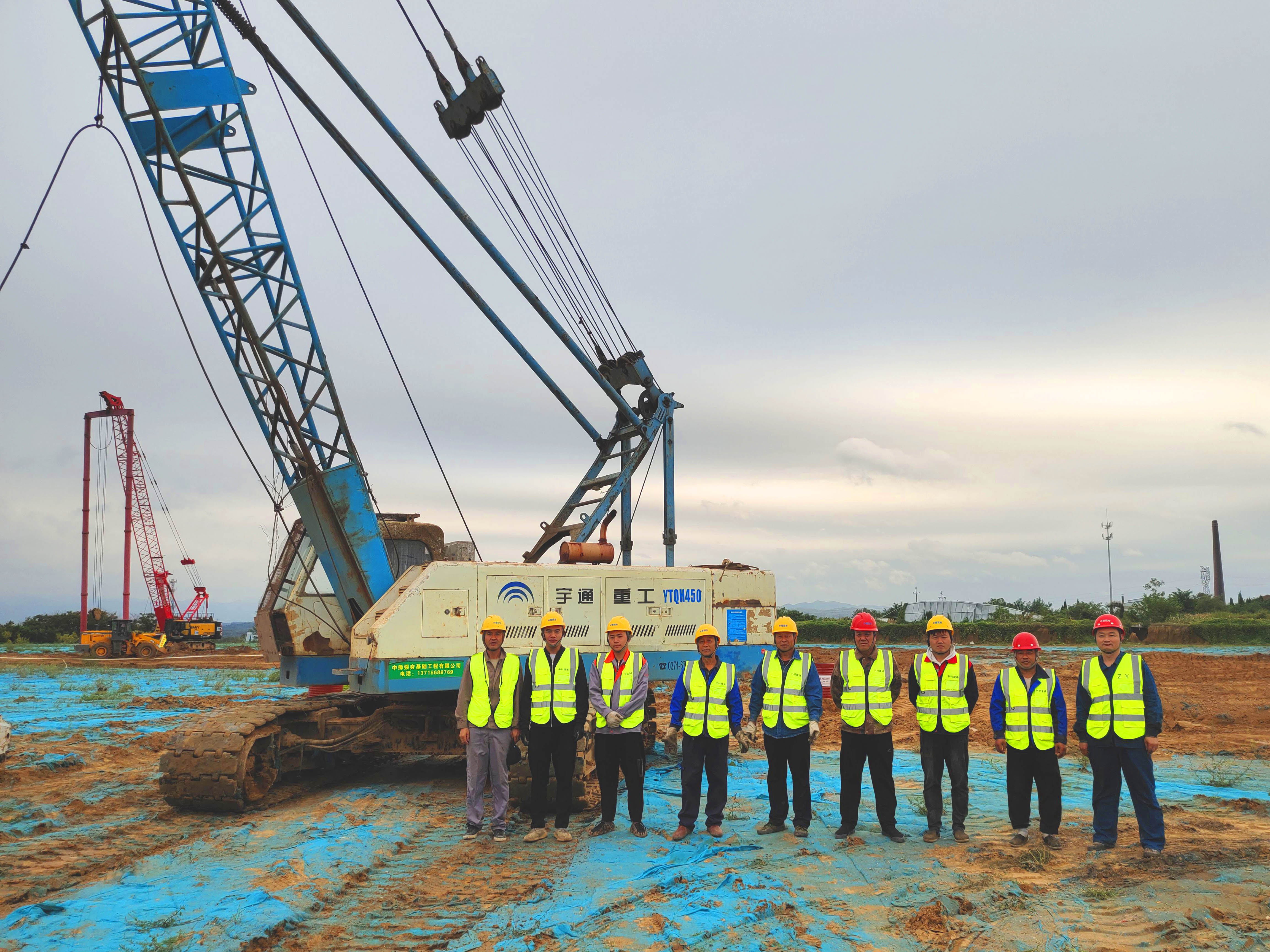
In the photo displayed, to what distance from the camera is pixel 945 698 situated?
7.75 meters

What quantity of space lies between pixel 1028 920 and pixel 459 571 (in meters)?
6.41

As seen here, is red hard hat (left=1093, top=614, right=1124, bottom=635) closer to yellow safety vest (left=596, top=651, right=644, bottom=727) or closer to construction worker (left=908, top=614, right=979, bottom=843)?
construction worker (left=908, top=614, right=979, bottom=843)

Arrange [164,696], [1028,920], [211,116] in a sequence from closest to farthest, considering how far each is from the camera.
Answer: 1. [1028,920]
2. [211,116]
3. [164,696]

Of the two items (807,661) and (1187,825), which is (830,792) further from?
(1187,825)

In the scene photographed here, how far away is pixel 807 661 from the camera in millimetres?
8180

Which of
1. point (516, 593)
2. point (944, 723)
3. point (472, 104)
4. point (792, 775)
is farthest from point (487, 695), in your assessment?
point (472, 104)

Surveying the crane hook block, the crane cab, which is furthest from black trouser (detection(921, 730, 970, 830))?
the crane hook block

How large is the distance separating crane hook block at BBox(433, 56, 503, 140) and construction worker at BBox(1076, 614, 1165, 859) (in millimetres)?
10013

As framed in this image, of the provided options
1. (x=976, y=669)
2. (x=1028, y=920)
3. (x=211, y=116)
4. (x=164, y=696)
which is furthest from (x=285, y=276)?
(x=976, y=669)

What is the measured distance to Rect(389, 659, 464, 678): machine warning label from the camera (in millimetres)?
9656

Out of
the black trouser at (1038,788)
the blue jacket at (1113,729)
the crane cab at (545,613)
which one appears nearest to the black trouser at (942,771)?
the black trouser at (1038,788)

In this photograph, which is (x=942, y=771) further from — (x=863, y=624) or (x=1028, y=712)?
(x=863, y=624)

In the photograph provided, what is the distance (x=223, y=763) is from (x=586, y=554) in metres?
4.64

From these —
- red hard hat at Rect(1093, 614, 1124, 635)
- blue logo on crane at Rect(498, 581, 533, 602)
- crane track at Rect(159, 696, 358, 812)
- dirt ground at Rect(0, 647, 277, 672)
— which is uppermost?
blue logo on crane at Rect(498, 581, 533, 602)
